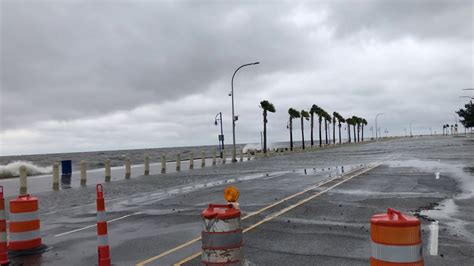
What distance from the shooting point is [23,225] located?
8070mm

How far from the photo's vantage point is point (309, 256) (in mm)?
7031

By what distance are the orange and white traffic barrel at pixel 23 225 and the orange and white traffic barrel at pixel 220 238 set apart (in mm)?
4256

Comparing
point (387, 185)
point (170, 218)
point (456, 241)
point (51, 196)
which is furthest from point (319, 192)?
point (51, 196)

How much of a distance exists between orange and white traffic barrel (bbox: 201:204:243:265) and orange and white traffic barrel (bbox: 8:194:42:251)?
426 centimetres

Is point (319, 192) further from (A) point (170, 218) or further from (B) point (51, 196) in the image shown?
(B) point (51, 196)

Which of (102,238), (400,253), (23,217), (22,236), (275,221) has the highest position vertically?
(400,253)

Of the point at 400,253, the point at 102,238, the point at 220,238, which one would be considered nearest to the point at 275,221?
the point at 102,238

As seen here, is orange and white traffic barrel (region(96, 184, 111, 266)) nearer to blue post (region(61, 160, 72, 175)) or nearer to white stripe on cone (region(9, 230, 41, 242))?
white stripe on cone (region(9, 230, 41, 242))

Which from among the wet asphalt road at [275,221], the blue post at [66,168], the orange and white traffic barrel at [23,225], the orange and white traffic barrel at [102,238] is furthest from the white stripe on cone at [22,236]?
the blue post at [66,168]

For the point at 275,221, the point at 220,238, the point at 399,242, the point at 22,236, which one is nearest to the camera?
the point at 399,242

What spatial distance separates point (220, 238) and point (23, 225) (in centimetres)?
453

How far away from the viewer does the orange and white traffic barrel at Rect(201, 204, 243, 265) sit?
5.35 meters

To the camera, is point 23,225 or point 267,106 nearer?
point 23,225

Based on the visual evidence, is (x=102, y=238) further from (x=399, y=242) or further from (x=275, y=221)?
(x=399, y=242)
